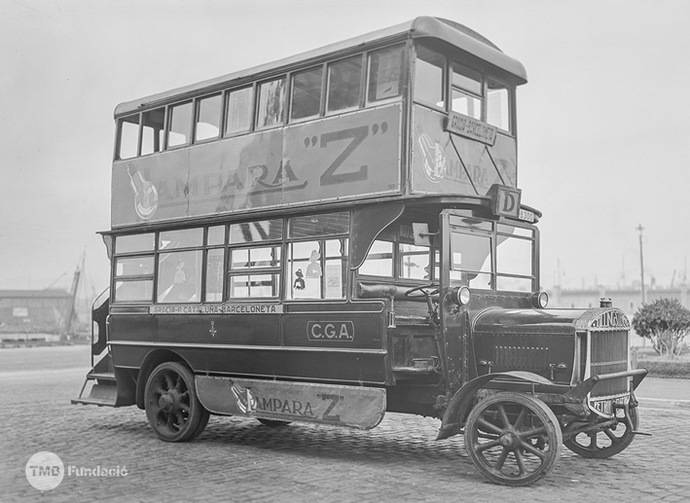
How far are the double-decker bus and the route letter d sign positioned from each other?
29 millimetres

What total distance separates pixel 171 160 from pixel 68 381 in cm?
1149

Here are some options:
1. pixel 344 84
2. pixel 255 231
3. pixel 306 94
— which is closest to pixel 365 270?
pixel 255 231

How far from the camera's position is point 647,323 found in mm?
24281

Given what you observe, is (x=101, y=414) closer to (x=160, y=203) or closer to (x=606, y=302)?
(x=160, y=203)

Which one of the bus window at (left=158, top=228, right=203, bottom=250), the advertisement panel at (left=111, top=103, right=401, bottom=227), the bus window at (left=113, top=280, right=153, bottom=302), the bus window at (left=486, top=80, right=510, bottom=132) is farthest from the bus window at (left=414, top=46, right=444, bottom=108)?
the bus window at (left=113, top=280, right=153, bottom=302)

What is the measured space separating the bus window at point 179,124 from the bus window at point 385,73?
3217 millimetres

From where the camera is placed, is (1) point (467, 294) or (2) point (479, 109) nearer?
(1) point (467, 294)

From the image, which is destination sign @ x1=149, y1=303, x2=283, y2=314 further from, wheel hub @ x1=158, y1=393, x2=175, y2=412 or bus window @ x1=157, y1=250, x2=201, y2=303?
wheel hub @ x1=158, y1=393, x2=175, y2=412

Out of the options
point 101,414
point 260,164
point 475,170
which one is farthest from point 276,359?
point 101,414

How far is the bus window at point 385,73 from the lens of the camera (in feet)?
30.1

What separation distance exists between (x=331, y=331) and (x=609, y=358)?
290 centimetres

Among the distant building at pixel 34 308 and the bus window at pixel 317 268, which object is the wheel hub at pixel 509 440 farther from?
the distant building at pixel 34 308

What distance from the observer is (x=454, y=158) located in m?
9.50

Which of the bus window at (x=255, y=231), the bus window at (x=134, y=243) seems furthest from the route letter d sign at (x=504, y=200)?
the bus window at (x=134, y=243)
